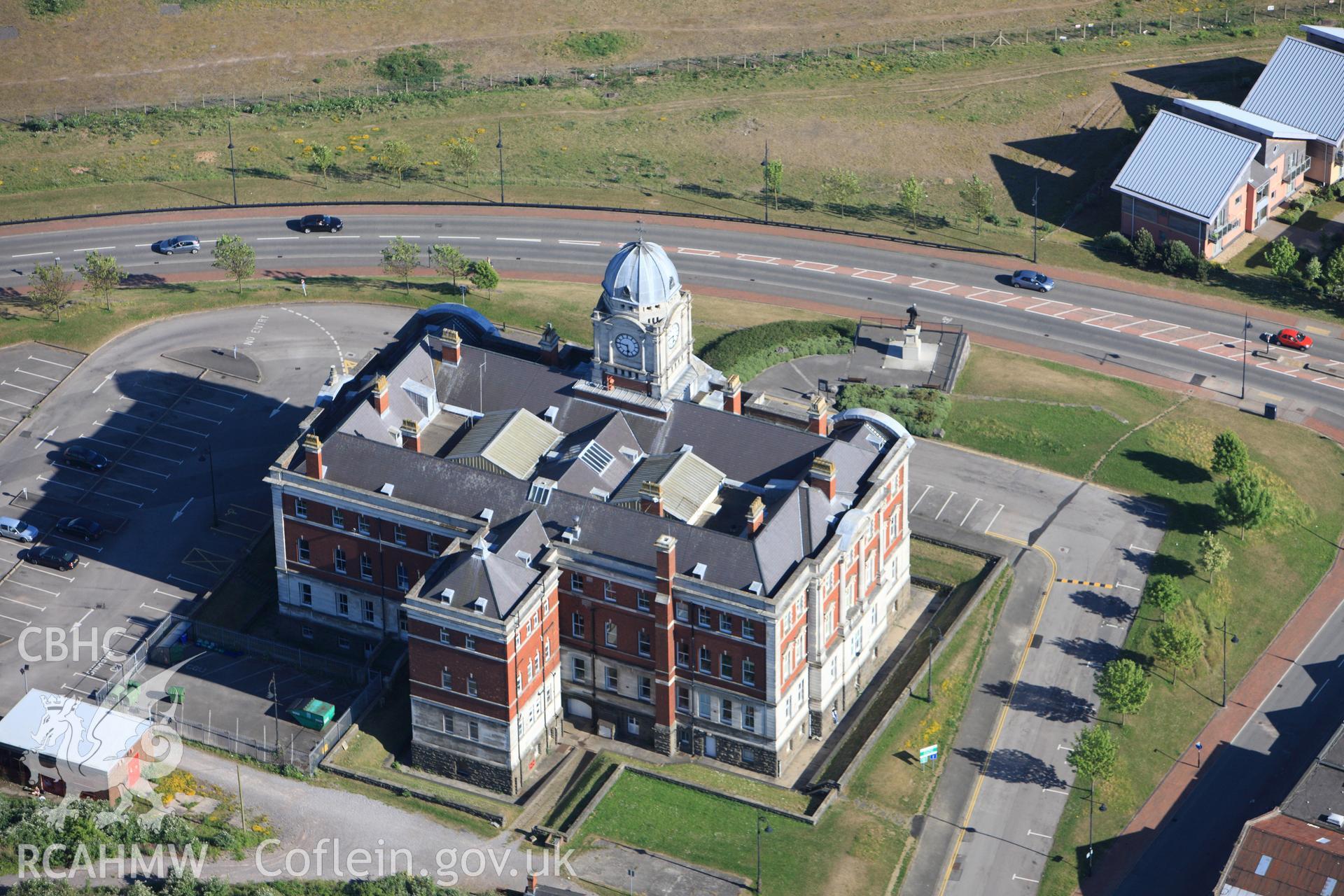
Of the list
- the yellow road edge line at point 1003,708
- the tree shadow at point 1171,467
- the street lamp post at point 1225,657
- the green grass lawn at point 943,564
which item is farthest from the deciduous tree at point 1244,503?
the green grass lawn at point 943,564

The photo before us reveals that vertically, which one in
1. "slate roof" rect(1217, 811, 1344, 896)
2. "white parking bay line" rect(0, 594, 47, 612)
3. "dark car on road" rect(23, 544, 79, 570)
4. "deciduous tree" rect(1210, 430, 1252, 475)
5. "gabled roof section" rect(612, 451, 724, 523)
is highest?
"gabled roof section" rect(612, 451, 724, 523)

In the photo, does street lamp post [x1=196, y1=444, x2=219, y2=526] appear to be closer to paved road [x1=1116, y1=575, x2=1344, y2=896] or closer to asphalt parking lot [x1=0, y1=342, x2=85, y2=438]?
asphalt parking lot [x1=0, y1=342, x2=85, y2=438]

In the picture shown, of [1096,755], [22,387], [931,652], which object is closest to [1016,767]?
[1096,755]

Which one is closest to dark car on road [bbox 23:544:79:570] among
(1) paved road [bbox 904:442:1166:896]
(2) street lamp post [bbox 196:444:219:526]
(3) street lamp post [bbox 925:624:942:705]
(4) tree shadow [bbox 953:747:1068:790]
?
A: (2) street lamp post [bbox 196:444:219:526]

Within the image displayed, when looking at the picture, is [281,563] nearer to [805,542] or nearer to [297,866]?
[297,866]

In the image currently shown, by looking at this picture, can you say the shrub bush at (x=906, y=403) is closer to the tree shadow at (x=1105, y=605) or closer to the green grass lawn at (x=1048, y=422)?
the green grass lawn at (x=1048, y=422)

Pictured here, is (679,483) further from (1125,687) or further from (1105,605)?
(1105,605)
